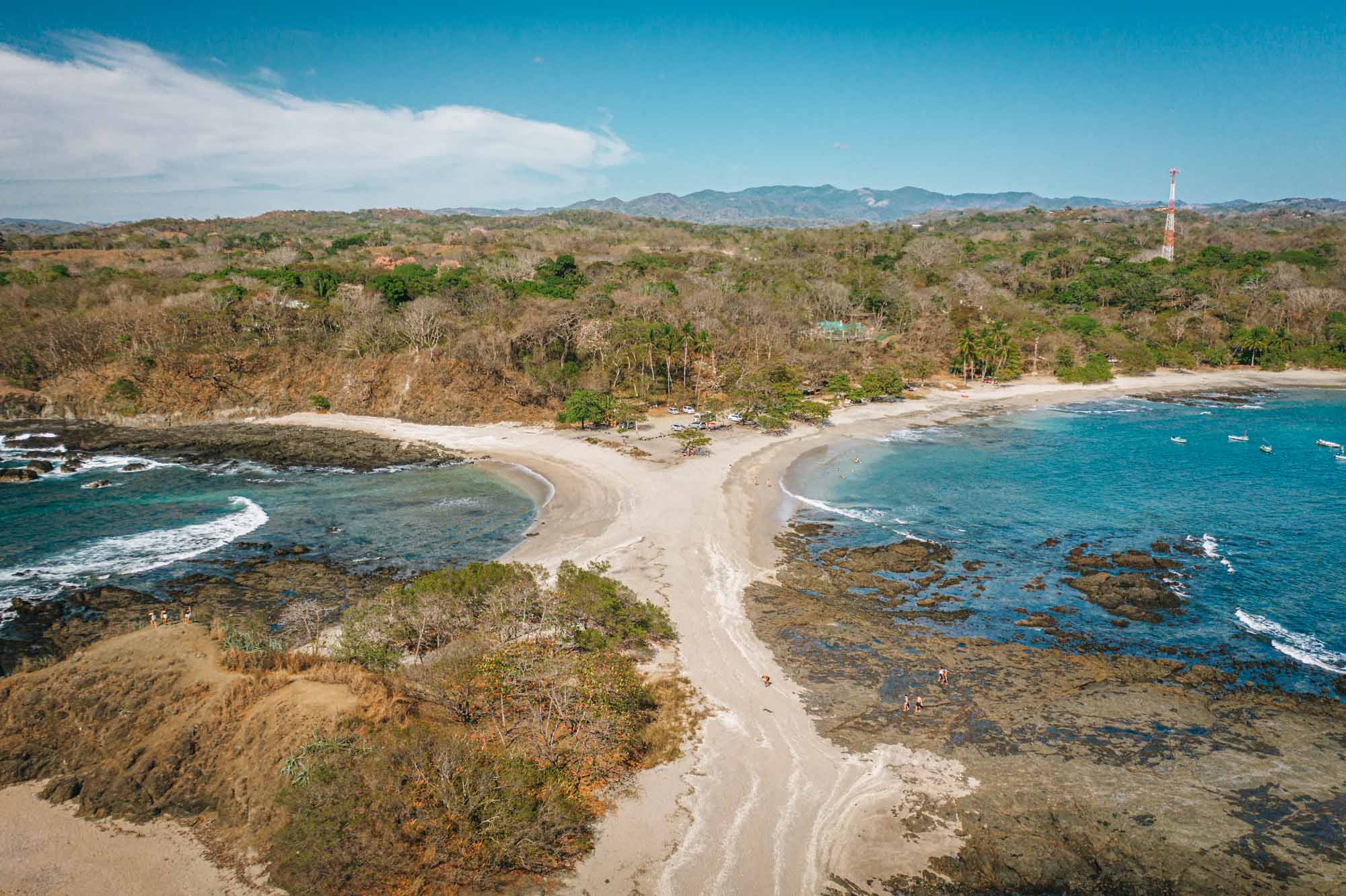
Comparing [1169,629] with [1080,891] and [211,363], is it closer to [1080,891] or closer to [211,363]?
[1080,891]

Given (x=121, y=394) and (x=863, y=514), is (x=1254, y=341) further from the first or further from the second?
(x=121, y=394)

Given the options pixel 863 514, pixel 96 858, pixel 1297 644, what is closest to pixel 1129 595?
pixel 1297 644

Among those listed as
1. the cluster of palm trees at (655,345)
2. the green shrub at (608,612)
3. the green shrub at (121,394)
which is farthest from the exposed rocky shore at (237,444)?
the green shrub at (608,612)

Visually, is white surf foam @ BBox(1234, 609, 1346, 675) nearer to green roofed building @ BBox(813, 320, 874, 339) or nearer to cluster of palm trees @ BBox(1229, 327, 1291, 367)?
green roofed building @ BBox(813, 320, 874, 339)

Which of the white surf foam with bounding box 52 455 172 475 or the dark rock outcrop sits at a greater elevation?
the white surf foam with bounding box 52 455 172 475

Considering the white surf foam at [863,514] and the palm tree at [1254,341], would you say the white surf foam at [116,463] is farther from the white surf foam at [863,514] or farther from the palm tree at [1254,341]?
the palm tree at [1254,341]

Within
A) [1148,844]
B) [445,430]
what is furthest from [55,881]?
[445,430]

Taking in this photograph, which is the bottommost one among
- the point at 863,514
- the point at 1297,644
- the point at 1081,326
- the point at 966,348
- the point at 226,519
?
the point at 1297,644

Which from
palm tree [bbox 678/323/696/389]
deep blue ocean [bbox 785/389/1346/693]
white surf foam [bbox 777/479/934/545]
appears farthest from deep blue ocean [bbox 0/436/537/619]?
palm tree [bbox 678/323/696/389]
